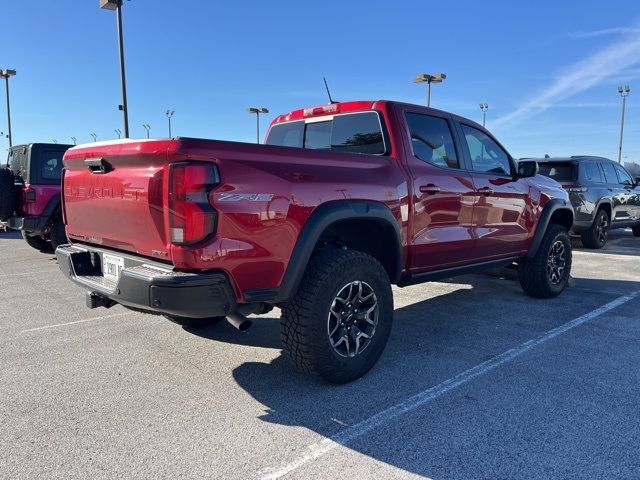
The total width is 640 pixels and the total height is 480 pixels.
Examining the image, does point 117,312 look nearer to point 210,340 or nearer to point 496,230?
point 210,340

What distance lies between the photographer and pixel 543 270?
567cm

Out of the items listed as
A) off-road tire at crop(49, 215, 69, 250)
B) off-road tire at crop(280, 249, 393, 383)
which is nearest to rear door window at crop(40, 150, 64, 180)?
off-road tire at crop(49, 215, 69, 250)

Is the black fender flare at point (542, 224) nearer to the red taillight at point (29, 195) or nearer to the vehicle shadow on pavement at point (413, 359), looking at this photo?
the vehicle shadow on pavement at point (413, 359)

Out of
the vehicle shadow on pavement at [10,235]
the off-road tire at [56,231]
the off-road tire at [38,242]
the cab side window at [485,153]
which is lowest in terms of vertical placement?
the vehicle shadow on pavement at [10,235]

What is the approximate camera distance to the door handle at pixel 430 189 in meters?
3.99

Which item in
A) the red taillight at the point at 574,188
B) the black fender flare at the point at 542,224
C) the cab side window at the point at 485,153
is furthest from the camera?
the red taillight at the point at 574,188

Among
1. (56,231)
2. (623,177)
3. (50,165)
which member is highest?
(50,165)

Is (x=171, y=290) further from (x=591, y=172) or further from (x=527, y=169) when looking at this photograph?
(x=591, y=172)

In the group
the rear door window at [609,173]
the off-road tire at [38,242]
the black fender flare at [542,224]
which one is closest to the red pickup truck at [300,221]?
the black fender flare at [542,224]

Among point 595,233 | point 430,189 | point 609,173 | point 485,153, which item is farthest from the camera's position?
point 609,173

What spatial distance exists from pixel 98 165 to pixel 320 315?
67.6 inches

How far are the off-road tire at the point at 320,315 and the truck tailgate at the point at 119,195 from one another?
89 cm

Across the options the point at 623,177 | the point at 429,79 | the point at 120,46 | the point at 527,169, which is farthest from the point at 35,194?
the point at 429,79

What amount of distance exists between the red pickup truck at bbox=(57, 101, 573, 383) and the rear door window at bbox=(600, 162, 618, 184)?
703 centimetres
